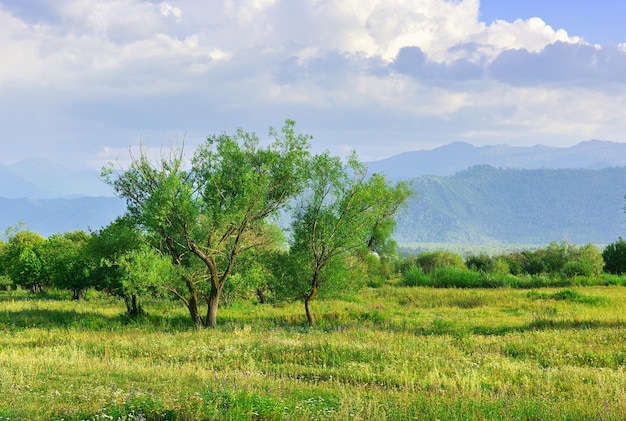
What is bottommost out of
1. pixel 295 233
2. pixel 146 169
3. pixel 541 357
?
pixel 541 357

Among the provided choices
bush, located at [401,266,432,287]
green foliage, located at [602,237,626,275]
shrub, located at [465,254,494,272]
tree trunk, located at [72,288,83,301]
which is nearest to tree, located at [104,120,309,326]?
tree trunk, located at [72,288,83,301]

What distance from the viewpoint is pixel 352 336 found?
22000 mm

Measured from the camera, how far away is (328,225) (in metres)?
27.9

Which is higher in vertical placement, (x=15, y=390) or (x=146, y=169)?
(x=146, y=169)

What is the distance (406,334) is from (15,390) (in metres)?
15.8

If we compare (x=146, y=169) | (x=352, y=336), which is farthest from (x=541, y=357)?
(x=146, y=169)

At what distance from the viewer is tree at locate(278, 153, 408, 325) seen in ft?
91.0

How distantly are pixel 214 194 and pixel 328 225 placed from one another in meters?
6.20

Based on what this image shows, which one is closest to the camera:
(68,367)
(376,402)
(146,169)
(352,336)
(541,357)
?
(376,402)

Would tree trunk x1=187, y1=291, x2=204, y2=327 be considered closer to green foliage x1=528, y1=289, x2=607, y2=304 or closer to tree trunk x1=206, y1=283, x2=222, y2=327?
tree trunk x1=206, y1=283, x2=222, y2=327

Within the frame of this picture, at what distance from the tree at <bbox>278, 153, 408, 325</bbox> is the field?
95.0 inches

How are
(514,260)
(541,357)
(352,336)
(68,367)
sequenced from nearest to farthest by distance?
1. (68,367)
2. (541,357)
3. (352,336)
4. (514,260)

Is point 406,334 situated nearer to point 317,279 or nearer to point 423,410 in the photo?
point 317,279

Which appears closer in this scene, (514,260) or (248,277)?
A: (248,277)
